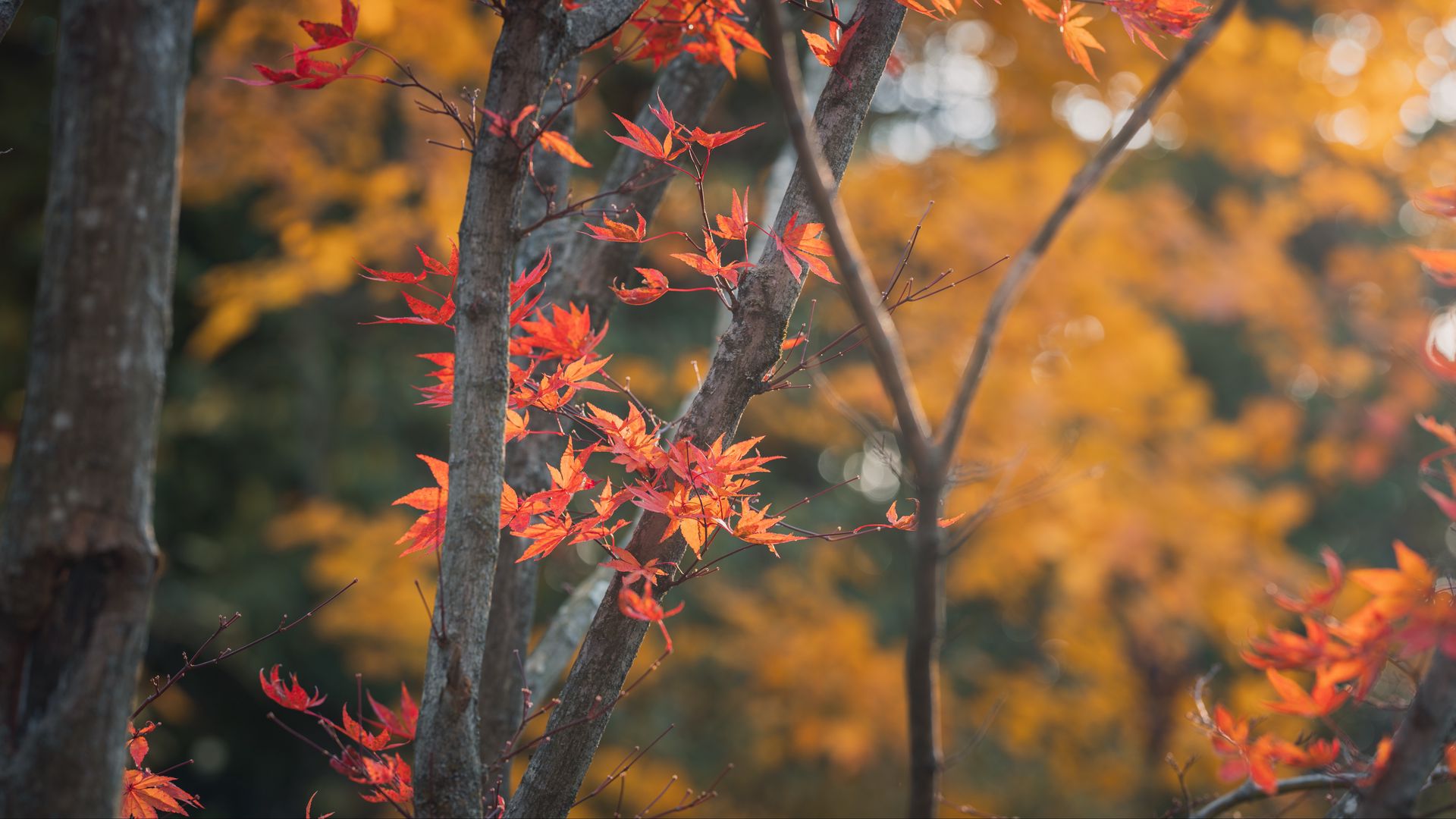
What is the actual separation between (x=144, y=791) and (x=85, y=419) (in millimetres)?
643

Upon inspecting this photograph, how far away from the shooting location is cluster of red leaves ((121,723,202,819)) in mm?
1065

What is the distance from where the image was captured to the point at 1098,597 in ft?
15.5

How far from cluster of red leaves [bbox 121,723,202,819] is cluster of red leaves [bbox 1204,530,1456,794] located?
1218 mm

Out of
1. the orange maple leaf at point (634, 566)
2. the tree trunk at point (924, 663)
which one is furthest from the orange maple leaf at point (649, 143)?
the tree trunk at point (924, 663)

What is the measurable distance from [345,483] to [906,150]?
380 centimetres

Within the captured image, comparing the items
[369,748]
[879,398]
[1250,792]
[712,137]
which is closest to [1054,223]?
[712,137]

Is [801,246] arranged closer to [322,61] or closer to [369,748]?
[322,61]

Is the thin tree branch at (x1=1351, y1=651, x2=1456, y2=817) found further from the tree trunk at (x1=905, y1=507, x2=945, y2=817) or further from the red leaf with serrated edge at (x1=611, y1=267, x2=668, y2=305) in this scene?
the red leaf with serrated edge at (x1=611, y1=267, x2=668, y2=305)

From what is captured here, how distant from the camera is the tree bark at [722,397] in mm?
1039

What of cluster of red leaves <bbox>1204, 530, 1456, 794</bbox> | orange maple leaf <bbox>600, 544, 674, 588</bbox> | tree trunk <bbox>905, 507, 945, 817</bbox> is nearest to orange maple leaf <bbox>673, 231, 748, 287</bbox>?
orange maple leaf <bbox>600, 544, 674, 588</bbox>

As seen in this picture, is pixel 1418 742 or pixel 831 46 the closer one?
pixel 1418 742

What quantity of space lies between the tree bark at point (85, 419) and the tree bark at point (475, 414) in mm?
266

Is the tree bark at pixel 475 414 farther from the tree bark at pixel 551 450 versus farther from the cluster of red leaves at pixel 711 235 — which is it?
the tree bark at pixel 551 450

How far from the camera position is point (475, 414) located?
0.91 m
